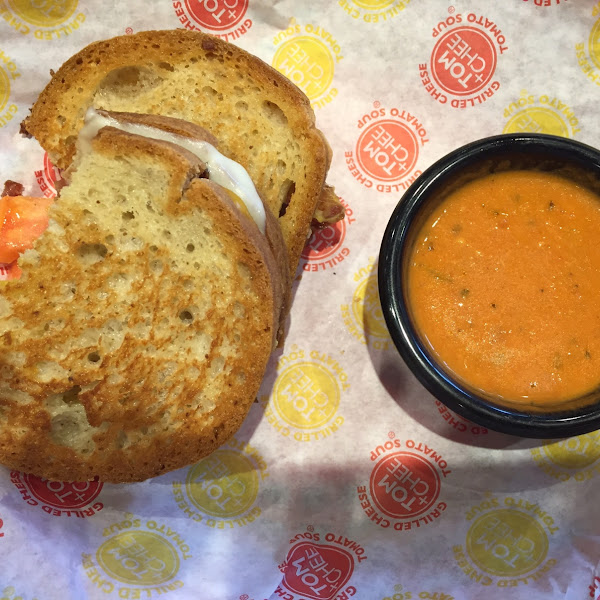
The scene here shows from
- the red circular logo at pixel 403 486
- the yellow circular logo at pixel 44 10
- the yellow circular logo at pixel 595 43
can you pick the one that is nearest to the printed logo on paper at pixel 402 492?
the red circular logo at pixel 403 486

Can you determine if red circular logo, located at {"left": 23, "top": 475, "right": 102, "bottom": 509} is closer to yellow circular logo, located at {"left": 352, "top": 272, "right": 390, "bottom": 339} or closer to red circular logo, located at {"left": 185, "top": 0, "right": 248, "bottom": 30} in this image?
yellow circular logo, located at {"left": 352, "top": 272, "right": 390, "bottom": 339}

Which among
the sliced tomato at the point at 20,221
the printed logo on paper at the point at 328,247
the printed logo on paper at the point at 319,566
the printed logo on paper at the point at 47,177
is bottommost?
the printed logo on paper at the point at 319,566

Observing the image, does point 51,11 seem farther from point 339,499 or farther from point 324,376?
point 339,499

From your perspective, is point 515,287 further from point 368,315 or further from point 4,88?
point 4,88

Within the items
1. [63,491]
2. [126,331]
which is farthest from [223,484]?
[126,331]

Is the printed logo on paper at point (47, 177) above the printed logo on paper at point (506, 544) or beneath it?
above

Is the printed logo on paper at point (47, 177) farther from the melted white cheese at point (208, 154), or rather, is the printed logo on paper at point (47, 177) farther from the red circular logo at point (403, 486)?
the red circular logo at point (403, 486)

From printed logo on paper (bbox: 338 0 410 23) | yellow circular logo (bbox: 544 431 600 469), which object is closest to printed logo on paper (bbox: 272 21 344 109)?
printed logo on paper (bbox: 338 0 410 23)
